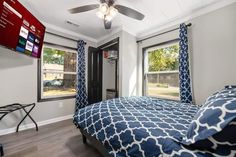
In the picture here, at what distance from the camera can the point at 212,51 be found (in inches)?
91.8

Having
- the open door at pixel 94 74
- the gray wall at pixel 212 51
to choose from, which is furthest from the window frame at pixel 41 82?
the gray wall at pixel 212 51

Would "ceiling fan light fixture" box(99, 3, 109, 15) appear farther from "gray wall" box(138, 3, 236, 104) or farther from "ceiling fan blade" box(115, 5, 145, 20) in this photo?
"gray wall" box(138, 3, 236, 104)

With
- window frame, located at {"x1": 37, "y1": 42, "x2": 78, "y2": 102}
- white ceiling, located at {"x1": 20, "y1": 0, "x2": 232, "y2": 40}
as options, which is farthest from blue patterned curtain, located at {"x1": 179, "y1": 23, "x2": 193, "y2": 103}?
window frame, located at {"x1": 37, "y1": 42, "x2": 78, "y2": 102}

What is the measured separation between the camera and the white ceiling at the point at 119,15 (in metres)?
2.30

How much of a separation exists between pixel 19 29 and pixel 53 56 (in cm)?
132

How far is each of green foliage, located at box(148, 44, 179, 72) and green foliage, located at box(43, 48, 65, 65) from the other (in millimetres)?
2461

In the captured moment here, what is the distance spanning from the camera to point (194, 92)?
8.45ft

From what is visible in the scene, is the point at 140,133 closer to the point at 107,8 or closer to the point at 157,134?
the point at 157,134

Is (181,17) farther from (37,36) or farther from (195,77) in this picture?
(37,36)

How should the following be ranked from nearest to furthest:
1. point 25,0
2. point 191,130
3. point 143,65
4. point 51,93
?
point 191,130 < point 25,0 < point 51,93 < point 143,65

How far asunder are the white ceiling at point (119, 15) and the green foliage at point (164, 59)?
0.63 metres

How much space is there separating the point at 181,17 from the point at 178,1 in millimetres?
581

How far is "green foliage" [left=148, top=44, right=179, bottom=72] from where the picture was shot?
3066 millimetres

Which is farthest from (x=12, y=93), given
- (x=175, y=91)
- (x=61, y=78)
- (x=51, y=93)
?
(x=175, y=91)
